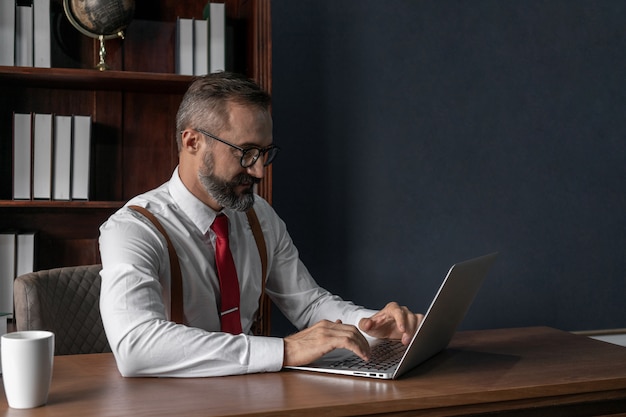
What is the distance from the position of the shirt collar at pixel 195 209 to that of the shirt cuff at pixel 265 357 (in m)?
0.46

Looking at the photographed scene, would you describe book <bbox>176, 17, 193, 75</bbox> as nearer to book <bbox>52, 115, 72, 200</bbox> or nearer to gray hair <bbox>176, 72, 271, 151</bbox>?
book <bbox>52, 115, 72, 200</bbox>

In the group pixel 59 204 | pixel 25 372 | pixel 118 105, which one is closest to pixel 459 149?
pixel 118 105

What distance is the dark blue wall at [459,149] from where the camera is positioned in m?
2.93

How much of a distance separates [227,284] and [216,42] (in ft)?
3.70

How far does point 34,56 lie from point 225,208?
1.02 m

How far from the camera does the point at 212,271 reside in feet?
5.91

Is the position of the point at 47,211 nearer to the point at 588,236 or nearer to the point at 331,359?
the point at 331,359

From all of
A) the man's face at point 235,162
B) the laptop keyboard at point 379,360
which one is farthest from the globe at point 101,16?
the laptop keyboard at point 379,360

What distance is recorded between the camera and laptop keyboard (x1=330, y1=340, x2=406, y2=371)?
1448 millimetres

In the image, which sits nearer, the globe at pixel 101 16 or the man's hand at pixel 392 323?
the man's hand at pixel 392 323

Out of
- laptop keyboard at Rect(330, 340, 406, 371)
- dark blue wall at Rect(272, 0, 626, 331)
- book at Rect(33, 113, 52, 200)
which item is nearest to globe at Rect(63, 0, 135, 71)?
book at Rect(33, 113, 52, 200)

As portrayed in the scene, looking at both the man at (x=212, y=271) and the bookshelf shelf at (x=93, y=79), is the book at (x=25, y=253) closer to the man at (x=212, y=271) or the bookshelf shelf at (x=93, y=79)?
the bookshelf shelf at (x=93, y=79)

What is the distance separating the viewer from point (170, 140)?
9.07 feet

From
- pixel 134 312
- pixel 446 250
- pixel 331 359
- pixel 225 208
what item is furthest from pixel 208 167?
pixel 446 250
